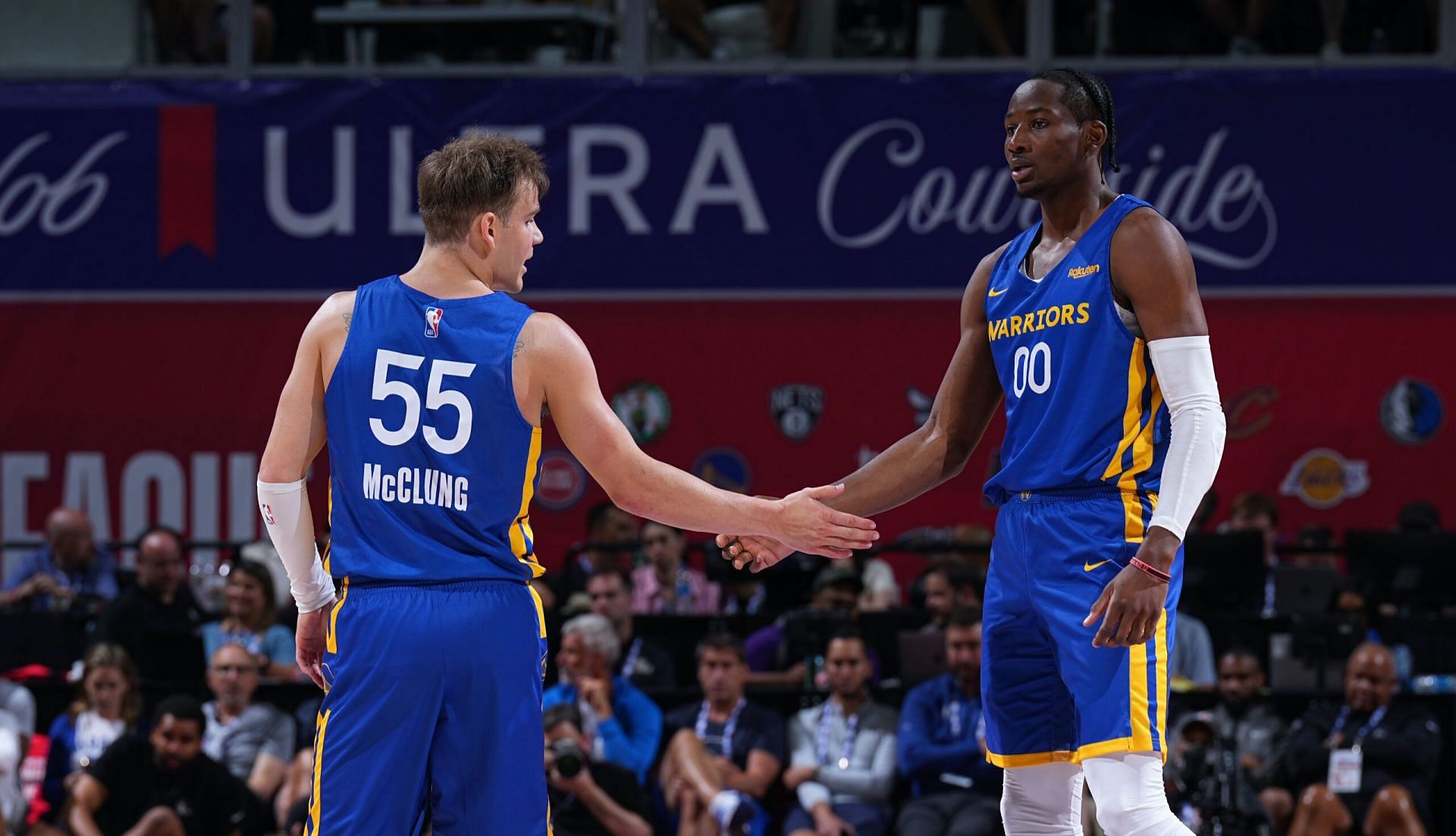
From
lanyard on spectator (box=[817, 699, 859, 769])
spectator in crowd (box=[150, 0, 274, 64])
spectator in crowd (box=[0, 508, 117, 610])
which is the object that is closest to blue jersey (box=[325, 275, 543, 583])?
lanyard on spectator (box=[817, 699, 859, 769])

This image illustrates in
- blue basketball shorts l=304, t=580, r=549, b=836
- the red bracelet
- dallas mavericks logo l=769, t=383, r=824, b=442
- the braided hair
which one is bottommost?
blue basketball shorts l=304, t=580, r=549, b=836

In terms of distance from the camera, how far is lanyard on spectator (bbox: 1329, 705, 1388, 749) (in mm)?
8500

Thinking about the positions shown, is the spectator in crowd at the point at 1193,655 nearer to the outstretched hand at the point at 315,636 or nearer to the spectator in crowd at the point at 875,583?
the spectator in crowd at the point at 875,583

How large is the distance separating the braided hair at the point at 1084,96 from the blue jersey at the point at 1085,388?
0.66ft

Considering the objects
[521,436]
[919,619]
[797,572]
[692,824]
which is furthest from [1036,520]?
[797,572]

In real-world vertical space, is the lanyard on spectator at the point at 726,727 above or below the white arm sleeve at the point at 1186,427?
below

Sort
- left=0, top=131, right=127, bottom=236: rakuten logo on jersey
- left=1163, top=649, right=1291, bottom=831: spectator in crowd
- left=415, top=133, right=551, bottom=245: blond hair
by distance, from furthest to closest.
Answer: left=0, top=131, right=127, bottom=236: rakuten logo on jersey
left=1163, top=649, right=1291, bottom=831: spectator in crowd
left=415, top=133, right=551, bottom=245: blond hair

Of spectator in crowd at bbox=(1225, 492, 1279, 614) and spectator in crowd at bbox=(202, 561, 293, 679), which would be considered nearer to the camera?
spectator in crowd at bbox=(202, 561, 293, 679)

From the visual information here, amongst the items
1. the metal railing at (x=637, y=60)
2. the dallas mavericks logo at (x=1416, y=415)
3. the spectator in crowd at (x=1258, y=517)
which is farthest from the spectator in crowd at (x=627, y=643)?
the dallas mavericks logo at (x=1416, y=415)

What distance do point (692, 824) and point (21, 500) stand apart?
674cm

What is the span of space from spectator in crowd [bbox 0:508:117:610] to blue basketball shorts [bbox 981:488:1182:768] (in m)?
7.62

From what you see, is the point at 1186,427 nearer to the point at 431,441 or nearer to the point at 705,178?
the point at 431,441

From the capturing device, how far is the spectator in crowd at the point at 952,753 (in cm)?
827

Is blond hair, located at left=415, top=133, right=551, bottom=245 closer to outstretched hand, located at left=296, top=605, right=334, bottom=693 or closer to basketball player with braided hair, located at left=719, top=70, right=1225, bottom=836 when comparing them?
outstretched hand, located at left=296, top=605, right=334, bottom=693
